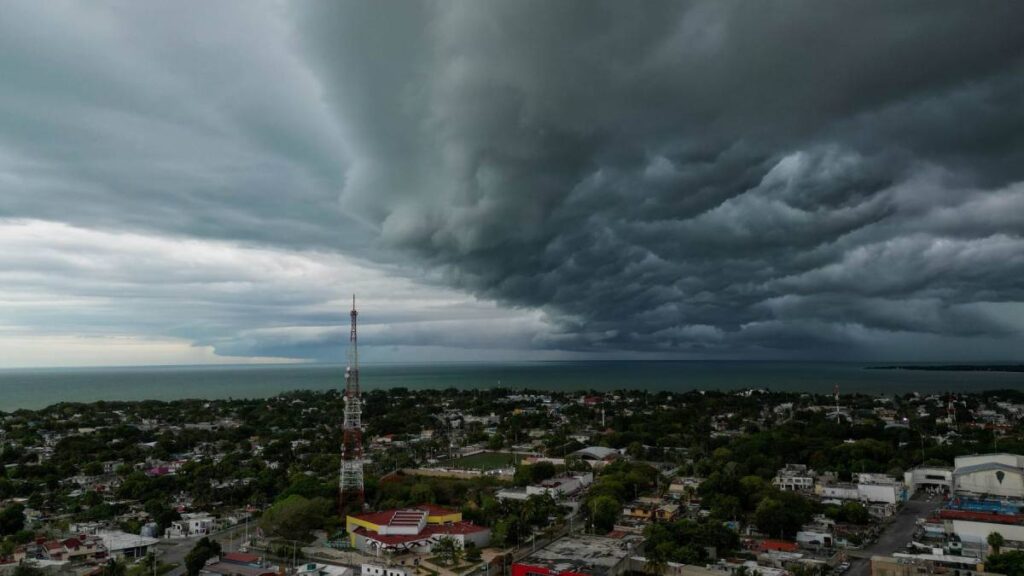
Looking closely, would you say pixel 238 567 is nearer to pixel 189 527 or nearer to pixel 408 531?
pixel 408 531

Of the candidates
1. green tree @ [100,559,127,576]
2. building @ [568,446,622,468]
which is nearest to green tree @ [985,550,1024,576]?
building @ [568,446,622,468]

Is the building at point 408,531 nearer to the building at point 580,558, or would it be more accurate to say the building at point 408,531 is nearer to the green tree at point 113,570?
the building at point 580,558

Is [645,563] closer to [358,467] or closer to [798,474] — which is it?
[358,467]

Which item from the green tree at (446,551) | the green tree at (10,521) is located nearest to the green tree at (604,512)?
the green tree at (446,551)

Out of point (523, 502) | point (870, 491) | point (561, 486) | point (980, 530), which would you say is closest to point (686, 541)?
point (523, 502)

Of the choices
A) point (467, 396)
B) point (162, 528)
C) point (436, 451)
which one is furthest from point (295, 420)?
point (162, 528)

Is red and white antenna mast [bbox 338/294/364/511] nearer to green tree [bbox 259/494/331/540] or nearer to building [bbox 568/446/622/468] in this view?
green tree [bbox 259/494/331/540]
